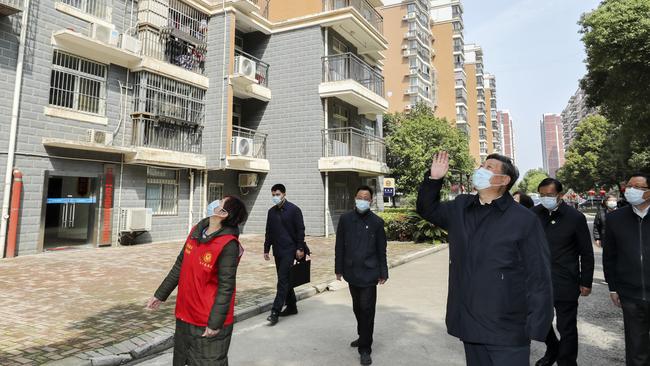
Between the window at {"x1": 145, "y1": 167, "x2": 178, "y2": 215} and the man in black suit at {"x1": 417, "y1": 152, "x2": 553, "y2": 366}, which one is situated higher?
the window at {"x1": 145, "y1": 167, "x2": 178, "y2": 215}

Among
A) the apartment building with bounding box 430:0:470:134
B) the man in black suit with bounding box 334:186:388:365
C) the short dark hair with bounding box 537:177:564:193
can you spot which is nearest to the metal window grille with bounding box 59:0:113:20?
the man in black suit with bounding box 334:186:388:365

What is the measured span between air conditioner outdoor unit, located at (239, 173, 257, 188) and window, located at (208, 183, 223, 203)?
0.92 m

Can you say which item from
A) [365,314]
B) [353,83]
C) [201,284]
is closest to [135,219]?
[353,83]

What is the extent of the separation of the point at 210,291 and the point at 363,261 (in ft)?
6.38

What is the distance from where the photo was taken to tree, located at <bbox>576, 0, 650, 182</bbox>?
456 inches

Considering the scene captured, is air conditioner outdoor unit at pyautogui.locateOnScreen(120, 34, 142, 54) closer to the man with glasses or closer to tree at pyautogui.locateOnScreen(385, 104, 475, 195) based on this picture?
the man with glasses

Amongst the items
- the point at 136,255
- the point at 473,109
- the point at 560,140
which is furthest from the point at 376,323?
the point at 560,140

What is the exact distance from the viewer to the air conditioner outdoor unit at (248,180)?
16.8 m

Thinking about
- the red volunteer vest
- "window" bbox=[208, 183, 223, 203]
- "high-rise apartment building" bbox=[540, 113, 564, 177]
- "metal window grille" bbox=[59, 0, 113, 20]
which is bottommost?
the red volunteer vest

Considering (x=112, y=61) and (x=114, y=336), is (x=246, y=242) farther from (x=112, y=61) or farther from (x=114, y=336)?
(x=114, y=336)

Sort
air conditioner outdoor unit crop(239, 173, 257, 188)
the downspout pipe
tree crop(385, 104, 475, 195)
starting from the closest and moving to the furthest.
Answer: the downspout pipe, air conditioner outdoor unit crop(239, 173, 257, 188), tree crop(385, 104, 475, 195)

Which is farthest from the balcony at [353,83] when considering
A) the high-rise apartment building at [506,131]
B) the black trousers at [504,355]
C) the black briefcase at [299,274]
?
the high-rise apartment building at [506,131]

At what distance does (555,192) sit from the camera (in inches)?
157

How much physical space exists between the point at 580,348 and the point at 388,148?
844 inches
